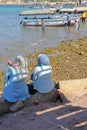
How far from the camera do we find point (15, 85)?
6934 millimetres

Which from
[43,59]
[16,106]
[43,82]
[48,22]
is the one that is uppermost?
[43,59]

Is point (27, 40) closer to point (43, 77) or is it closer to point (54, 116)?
point (43, 77)

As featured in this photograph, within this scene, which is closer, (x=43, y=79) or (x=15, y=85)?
(x=15, y=85)

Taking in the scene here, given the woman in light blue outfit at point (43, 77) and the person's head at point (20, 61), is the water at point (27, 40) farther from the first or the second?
the person's head at point (20, 61)

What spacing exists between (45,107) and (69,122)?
3.72 ft

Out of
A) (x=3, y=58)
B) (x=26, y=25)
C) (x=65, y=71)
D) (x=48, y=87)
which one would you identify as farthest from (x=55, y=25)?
(x=48, y=87)

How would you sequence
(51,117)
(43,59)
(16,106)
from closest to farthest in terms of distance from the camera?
1. (51,117)
2. (16,106)
3. (43,59)

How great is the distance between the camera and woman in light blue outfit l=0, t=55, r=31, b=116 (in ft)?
22.7

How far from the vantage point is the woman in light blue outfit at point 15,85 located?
22.7 feet

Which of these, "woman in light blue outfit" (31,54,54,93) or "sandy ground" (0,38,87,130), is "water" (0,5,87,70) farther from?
"sandy ground" (0,38,87,130)

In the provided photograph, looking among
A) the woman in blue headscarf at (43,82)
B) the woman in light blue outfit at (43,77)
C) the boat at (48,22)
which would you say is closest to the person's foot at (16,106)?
the woman in blue headscarf at (43,82)

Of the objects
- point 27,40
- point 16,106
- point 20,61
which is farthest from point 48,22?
point 16,106

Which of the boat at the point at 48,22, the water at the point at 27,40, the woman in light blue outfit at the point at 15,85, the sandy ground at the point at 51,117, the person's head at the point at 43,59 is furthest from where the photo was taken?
the boat at the point at 48,22

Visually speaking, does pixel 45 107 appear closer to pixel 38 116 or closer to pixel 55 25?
pixel 38 116
